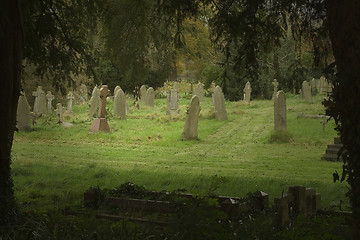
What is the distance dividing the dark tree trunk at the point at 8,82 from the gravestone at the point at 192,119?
11.5 meters

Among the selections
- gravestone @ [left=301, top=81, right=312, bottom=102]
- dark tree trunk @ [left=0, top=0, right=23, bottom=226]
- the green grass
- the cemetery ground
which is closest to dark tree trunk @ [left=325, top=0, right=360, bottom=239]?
the cemetery ground

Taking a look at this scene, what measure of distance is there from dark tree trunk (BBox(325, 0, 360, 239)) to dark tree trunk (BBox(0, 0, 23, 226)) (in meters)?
3.59

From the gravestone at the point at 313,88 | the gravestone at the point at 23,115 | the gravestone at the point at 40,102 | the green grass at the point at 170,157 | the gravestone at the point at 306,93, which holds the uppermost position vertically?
the gravestone at the point at 313,88

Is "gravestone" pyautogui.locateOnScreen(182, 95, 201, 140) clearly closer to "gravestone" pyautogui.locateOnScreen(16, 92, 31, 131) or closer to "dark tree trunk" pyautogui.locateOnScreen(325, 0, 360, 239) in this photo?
"gravestone" pyautogui.locateOnScreen(16, 92, 31, 131)

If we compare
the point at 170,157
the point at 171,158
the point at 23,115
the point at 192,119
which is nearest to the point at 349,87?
the point at 171,158

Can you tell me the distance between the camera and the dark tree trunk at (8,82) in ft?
17.8

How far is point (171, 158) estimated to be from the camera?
47.5ft

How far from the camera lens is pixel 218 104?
2073 cm

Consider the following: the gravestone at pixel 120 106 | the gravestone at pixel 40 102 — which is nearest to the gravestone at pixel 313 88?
the gravestone at pixel 120 106

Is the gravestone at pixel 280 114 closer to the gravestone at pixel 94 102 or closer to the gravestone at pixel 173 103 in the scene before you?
the gravestone at pixel 173 103

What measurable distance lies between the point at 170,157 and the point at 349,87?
10.7m

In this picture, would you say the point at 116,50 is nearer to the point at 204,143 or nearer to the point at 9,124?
the point at 9,124

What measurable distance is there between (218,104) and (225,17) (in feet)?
43.3

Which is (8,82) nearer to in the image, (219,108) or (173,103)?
(219,108)
